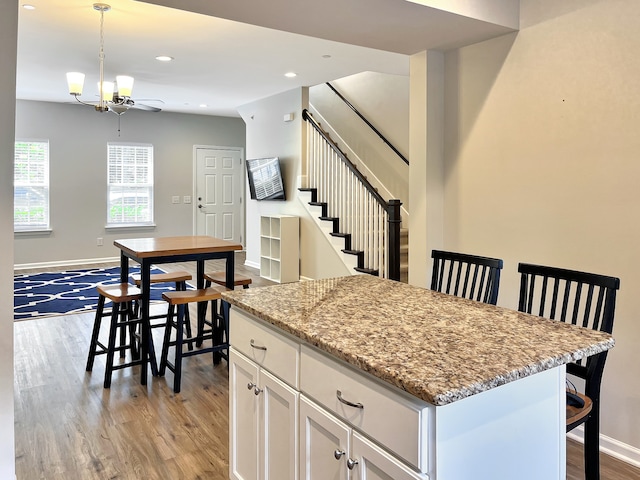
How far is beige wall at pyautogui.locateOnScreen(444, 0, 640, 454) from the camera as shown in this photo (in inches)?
89.8

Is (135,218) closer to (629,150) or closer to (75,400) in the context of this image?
(75,400)

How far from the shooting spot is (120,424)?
8.70 feet

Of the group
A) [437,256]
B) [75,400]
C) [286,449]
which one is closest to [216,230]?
[75,400]

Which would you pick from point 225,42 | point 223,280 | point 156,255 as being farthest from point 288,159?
point 156,255

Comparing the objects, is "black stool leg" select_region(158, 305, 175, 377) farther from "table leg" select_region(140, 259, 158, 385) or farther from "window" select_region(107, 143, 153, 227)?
"window" select_region(107, 143, 153, 227)

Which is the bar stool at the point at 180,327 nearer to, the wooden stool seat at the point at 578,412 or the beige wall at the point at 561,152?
the beige wall at the point at 561,152

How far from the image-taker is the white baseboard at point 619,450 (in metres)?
2.31

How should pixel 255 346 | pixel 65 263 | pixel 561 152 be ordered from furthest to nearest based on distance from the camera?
pixel 65 263
pixel 561 152
pixel 255 346

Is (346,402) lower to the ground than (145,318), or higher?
higher

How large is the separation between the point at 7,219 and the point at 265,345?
3.77 ft

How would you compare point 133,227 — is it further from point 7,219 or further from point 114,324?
point 7,219

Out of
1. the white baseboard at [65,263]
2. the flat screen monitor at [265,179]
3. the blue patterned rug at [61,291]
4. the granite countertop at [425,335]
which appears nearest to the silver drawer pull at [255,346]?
the granite countertop at [425,335]

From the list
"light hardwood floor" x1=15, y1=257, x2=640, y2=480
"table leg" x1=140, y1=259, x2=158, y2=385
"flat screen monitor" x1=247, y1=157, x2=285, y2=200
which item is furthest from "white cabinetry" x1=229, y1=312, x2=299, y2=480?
"flat screen monitor" x1=247, y1=157, x2=285, y2=200

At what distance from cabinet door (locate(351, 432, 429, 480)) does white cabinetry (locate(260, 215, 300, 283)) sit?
517 centimetres
